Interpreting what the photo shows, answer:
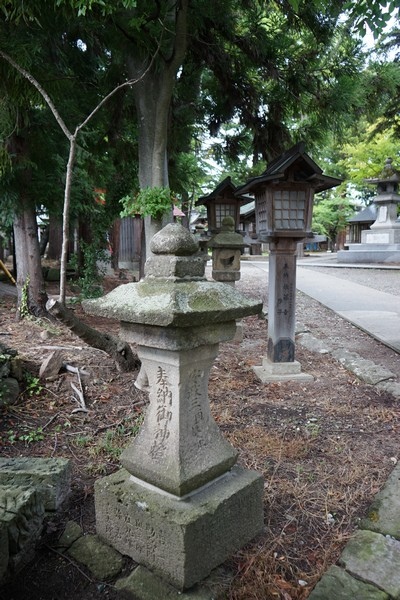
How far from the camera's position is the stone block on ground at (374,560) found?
1813mm

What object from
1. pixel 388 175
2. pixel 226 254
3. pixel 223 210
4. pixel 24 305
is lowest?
pixel 24 305

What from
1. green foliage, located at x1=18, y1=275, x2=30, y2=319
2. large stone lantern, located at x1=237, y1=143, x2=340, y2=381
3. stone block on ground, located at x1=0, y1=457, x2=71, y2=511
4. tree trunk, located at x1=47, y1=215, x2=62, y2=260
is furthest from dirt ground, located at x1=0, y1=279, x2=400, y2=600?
tree trunk, located at x1=47, y1=215, x2=62, y2=260

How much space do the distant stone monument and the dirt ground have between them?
52.2 ft

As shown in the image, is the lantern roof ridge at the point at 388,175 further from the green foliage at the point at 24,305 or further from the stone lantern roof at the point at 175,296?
the stone lantern roof at the point at 175,296

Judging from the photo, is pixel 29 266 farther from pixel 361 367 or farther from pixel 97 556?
pixel 97 556

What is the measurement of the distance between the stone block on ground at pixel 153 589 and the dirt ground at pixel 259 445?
0.22 ft

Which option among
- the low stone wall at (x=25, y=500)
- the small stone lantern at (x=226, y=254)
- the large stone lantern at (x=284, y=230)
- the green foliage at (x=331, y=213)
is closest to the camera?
the low stone wall at (x=25, y=500)

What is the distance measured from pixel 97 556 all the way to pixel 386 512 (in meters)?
1.63

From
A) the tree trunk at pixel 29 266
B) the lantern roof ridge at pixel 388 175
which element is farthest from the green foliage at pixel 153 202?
the lantern roof ridge at pixel 388 175

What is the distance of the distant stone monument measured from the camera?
64.5 ft

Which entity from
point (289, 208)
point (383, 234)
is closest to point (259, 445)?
point (289, 208)

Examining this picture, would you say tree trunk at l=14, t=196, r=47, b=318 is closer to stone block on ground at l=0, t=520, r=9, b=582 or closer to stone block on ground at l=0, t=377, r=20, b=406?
stone block on ground at l=0, t=377, r=20, b=406

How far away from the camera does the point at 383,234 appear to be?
20859 mm

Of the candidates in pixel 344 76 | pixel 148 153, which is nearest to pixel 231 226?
pixel 148 153
